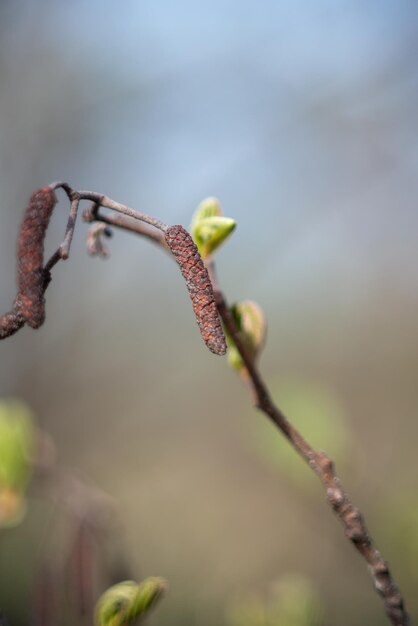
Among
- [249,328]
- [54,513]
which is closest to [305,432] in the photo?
[54,513]

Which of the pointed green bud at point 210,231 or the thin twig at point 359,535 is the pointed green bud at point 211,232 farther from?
the thin twig at point 359,535

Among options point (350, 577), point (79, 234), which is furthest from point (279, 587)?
point (79, 234)

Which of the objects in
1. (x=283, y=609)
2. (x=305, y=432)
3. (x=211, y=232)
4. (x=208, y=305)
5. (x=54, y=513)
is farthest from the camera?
(x=305, y=432)

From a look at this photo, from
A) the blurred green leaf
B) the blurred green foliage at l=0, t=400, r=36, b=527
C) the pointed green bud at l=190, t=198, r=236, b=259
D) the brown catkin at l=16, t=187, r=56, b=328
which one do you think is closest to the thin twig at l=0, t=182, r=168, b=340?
the brown catkin at l=16, t=187, r=56, b=328

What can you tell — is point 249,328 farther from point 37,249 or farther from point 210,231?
Result: point 37,249

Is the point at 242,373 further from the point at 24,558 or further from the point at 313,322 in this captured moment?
the point at 313,322

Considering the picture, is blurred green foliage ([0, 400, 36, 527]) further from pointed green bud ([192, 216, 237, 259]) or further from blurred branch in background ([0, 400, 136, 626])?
pointed green bud ([192, 216, 237, 259])

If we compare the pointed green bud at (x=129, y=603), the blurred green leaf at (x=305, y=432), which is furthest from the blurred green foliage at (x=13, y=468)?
the blurred green leaf at (x=305, y=432)
